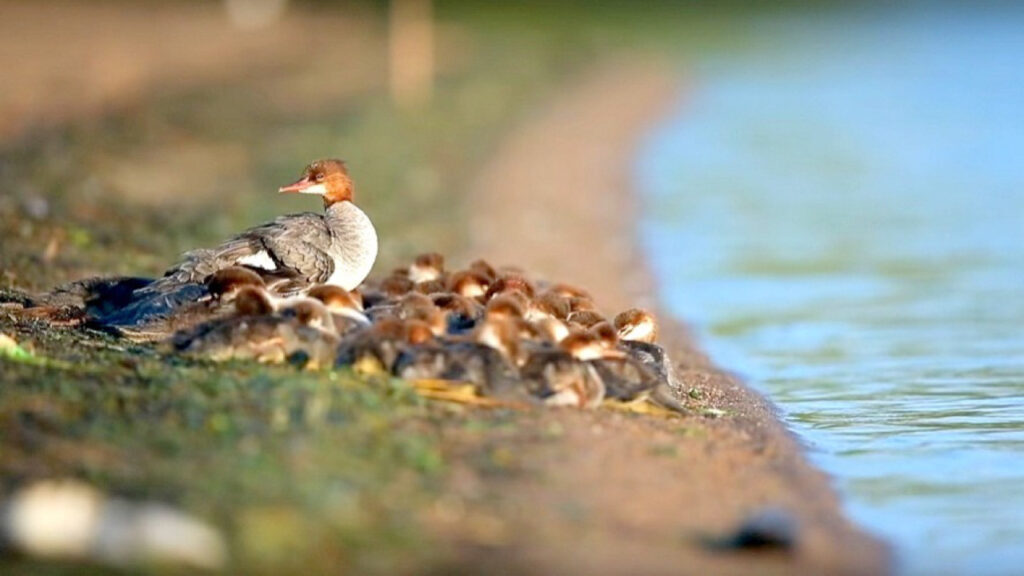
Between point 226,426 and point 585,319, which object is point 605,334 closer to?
point 585,319

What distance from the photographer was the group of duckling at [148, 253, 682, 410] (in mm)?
8891

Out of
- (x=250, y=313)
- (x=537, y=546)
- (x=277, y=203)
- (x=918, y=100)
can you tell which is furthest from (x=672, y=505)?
(x=918, y=100)

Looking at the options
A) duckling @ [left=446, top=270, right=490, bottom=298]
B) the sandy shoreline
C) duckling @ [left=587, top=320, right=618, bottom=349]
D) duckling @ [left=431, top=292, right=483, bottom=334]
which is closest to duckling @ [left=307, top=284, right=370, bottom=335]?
duckling @ [left=431, top=292, right=483, bottom=334]

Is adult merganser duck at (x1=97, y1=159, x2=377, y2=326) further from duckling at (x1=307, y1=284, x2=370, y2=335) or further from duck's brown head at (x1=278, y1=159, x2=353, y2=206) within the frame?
duckling at (x1=307, y1=284, x2=370, y2=335)

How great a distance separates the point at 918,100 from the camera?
37719 mm

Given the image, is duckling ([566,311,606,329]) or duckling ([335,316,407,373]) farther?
duckling ([566,311,606,329])

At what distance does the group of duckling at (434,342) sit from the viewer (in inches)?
350

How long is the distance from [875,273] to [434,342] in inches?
355

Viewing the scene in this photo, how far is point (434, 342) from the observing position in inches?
358

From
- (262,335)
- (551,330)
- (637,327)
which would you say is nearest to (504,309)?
(551,330)

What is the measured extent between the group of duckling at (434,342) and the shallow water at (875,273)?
1222 mm

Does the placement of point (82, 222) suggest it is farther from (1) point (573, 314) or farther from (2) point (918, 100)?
(2) point (918, 100)

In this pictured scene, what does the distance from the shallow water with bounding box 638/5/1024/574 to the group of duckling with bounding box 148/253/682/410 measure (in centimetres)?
122

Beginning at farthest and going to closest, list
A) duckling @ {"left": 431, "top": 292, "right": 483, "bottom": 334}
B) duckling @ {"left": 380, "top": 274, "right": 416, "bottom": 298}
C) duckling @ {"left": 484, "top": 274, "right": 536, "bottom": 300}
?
duckling @ {"left": 380, "top": 274, "right": 416, "bottom": 298} → duckling @ {"left": 484, "top": 274, "right": 536, "bottom": 300} → duckling @ {"left": 431, "top": 292, "right": 483, "bottom": 334}
